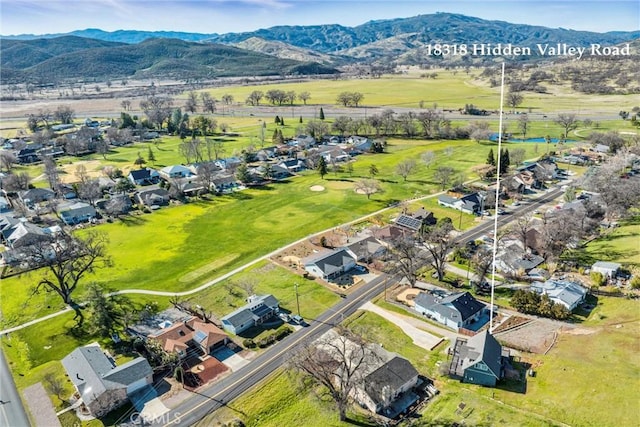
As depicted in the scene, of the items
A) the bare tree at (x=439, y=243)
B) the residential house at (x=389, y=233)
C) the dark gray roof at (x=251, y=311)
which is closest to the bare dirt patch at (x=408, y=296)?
the bare tree at (x=439, y=243)

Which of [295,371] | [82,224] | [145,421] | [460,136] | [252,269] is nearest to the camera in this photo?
[145,421]

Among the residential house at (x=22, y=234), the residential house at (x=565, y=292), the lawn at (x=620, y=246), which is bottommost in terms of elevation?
the residential house at (x=565, y=292)

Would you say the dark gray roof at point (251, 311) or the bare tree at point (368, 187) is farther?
the bare tree at point (368, 187)

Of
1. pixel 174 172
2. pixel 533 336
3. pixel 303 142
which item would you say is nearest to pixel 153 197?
pixel 174 172

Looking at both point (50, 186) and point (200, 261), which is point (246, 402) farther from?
point (50, 186)

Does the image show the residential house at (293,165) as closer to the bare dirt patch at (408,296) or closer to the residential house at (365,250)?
the residential house at (365,250)

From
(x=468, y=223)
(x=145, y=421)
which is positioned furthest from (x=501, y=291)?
(x=145, y=421)

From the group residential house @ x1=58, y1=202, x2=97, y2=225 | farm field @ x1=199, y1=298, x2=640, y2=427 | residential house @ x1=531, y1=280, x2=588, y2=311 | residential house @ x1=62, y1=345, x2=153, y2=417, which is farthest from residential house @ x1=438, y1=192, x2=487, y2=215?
residential house @ x1=58, y1=202, x2=97, y2=225
